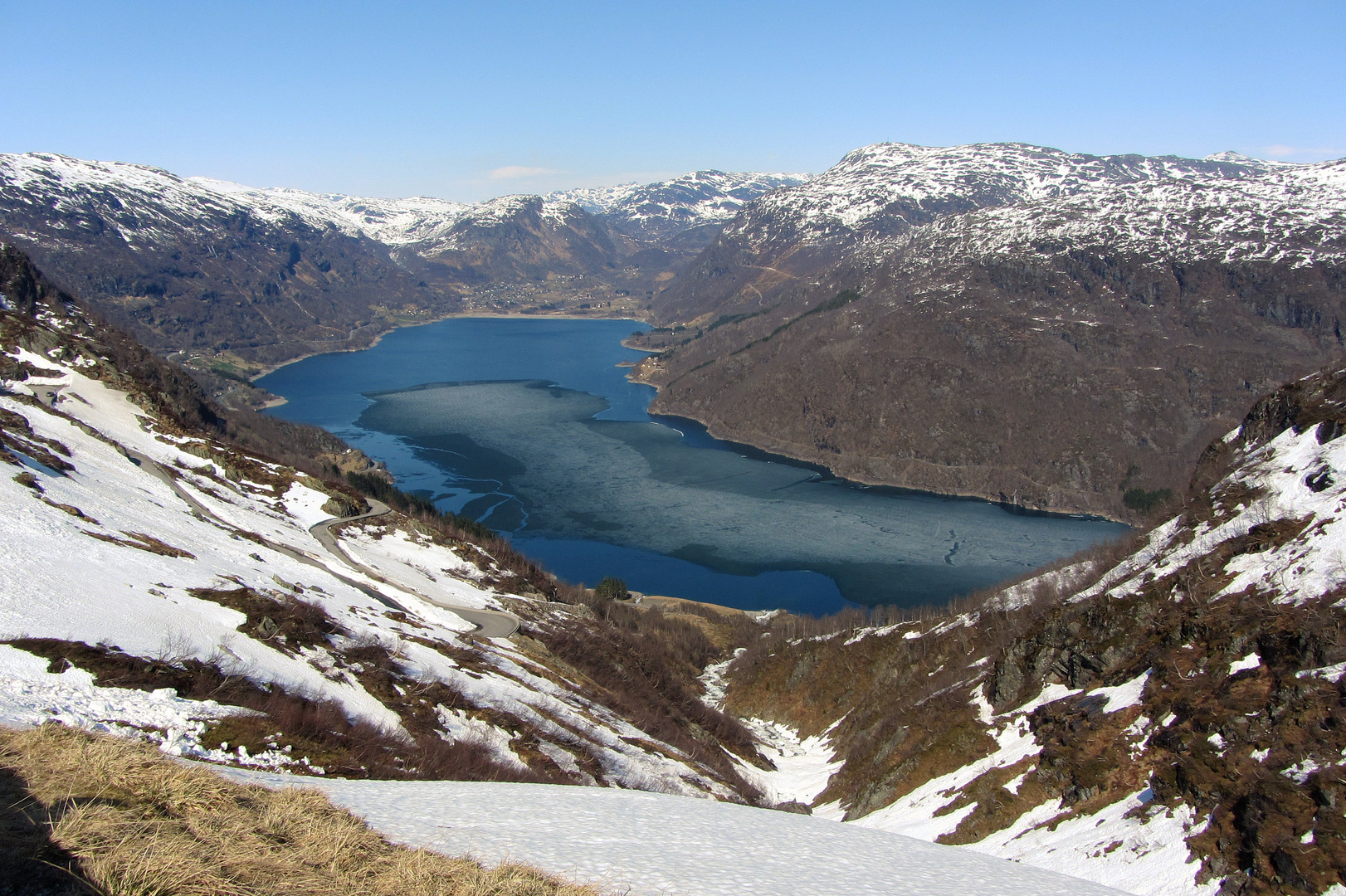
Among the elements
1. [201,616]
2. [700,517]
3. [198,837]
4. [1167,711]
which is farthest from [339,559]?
[700,517]

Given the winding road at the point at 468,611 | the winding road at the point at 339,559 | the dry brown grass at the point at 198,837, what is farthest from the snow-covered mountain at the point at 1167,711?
the winding road at the point at 339,559

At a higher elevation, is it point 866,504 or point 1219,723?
point 1219,723

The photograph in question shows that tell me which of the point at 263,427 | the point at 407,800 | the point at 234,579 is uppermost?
the point at 407,800

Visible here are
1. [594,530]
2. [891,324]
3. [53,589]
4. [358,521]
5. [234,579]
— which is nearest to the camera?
[53,589]

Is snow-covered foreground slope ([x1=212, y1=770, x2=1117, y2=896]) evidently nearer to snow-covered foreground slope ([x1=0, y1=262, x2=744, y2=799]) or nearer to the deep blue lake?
snow-covered foreground slope ([x1=0, y1=262, x2=744, y2=799])

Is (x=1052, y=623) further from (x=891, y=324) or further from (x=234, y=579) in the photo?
(x=891, y=324)

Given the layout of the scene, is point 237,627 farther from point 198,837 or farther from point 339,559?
point 339,559

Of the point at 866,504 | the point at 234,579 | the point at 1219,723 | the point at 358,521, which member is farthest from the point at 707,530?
the point at 1219,723
